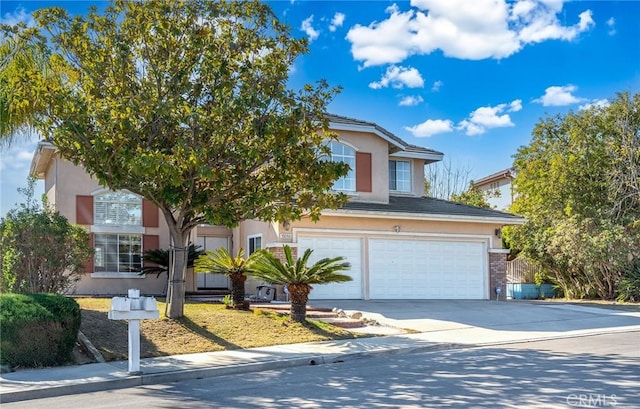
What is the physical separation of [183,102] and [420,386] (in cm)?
720

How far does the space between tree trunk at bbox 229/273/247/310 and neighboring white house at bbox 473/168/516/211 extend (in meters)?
26.7

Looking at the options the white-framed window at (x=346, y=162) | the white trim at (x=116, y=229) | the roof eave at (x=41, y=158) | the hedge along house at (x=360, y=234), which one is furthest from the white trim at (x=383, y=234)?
the roof eave at (x=41, y=158)

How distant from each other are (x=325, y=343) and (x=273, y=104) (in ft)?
17.0

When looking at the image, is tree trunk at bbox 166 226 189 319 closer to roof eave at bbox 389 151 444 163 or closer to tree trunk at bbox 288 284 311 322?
tree trunk at bbox 288 284 311 322

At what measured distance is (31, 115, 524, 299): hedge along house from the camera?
21.4 metres

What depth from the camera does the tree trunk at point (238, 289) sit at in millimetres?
16328

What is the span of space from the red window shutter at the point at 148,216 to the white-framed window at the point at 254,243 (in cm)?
353

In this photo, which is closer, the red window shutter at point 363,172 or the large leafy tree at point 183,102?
the large leafy tree at point 183,102

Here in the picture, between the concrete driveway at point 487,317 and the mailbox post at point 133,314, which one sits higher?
the mailbox post at point 133,314

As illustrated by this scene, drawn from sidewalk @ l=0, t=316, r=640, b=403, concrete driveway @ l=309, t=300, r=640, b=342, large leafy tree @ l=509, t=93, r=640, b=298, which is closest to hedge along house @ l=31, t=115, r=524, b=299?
concrete driveway @ l=309, t=300, r=640, b=342

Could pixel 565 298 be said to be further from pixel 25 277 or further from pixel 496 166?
pixel 25 277

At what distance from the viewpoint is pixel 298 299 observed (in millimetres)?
15094

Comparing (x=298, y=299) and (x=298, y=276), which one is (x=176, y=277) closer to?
(x=298, y=276)

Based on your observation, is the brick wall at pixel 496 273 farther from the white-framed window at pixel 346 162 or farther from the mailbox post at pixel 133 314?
the mailbox post at pixel 133 314
